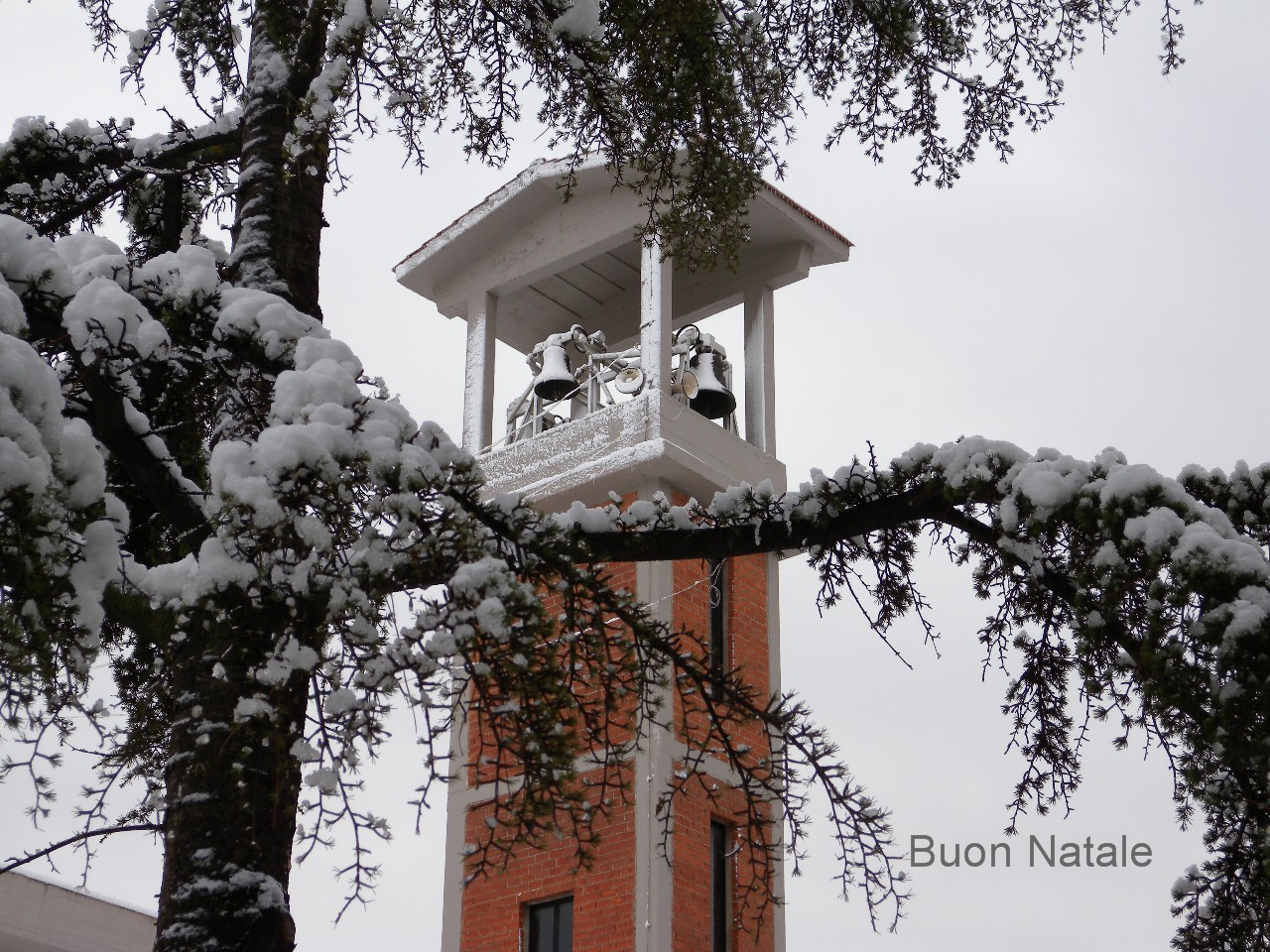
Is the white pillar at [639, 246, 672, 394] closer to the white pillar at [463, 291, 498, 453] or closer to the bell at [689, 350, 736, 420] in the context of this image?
the bell at [689, 350, 736, 420]

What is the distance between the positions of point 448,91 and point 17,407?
2.90m

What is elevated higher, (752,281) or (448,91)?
(752,281)

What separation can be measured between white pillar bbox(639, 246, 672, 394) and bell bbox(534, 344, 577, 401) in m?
0.80

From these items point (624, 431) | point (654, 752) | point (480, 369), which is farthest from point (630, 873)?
point (480, 369)

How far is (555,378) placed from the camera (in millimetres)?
13234

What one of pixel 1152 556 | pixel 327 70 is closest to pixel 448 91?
pixel 327 70

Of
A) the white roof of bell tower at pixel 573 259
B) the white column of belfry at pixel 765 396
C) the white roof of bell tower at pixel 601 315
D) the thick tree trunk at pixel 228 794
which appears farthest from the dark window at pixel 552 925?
the thick tree trunk at pixel 228 794

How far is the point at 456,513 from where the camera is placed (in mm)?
3658

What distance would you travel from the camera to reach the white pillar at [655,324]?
12.5m

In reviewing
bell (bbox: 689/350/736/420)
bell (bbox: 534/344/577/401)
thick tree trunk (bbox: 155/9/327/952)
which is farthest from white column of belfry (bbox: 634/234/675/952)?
thick tree trunk (bbox: 155/9/327/952)

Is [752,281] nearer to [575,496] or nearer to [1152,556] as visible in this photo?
[575,496]

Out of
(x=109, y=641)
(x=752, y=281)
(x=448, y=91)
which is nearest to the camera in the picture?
(x=109, y=641)

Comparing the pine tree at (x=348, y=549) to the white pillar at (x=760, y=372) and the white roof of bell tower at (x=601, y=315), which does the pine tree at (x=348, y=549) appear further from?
the white pillar at (x=760, y=372)

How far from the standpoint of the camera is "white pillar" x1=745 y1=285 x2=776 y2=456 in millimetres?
13500
